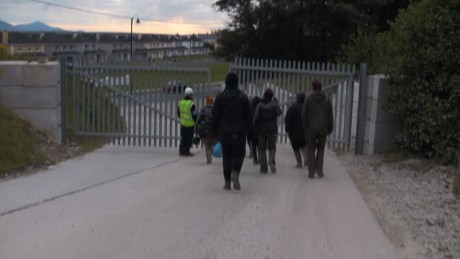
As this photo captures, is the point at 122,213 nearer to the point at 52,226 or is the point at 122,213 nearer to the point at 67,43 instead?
the point at 52,226

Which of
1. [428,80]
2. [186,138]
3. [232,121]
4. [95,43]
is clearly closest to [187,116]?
[186,138]

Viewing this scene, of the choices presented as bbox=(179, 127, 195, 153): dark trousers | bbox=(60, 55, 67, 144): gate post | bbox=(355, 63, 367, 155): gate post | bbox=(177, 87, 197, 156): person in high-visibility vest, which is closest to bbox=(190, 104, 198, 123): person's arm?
bbox=(177, 87, 197, 156): person in high-visibility vest

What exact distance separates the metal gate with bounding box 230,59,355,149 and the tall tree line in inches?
991

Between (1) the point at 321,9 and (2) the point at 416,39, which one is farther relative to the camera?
(1) the point at 321,9

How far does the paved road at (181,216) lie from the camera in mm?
6824

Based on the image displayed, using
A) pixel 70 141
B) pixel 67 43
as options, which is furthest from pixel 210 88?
pixel 67 43

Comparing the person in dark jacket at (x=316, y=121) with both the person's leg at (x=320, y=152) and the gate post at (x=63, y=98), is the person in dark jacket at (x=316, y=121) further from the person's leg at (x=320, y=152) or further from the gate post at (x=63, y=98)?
the gate post at (x=63, y=98)

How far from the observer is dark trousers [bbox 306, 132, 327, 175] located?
1146cm

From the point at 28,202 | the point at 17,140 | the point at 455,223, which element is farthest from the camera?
the point at 17,140

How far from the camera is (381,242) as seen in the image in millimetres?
7250

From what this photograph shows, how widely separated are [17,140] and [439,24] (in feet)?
27.9

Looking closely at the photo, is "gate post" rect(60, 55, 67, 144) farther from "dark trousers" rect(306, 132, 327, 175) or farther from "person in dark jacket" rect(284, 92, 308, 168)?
"dark trousers" rect(306, 132, 327, 175)

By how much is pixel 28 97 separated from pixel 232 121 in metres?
6.25

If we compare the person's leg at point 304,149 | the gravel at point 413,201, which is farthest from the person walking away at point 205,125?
the gravel at point 413,201
